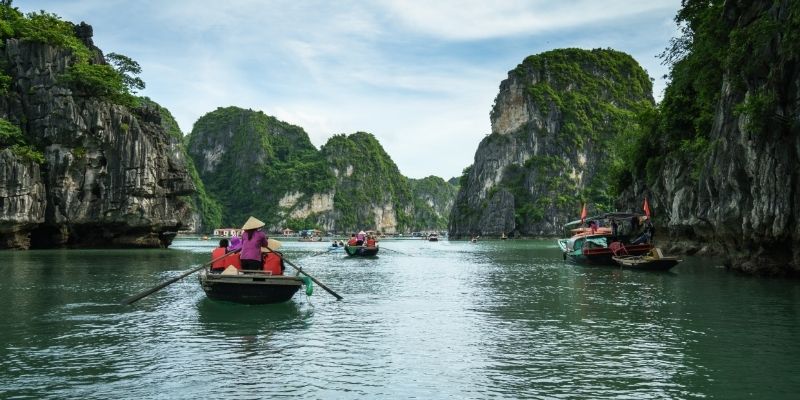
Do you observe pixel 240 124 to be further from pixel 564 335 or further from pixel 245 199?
pixel 564 335

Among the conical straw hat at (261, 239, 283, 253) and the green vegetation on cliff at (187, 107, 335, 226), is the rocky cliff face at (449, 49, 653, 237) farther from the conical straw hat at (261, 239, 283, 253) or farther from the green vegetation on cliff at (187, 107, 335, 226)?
the conical straw hat at (261, 239, 283, 253)

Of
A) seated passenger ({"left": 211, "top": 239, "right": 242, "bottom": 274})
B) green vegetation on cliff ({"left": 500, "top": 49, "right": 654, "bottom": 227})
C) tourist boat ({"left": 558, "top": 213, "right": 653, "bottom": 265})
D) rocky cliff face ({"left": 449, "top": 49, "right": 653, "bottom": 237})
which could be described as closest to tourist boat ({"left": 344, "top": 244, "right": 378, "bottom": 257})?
tourist boat ({"left": 558, "top": 213, "right": 653, "bottom": 265})

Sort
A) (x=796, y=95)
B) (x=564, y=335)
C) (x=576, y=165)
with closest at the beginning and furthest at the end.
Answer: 1. (x=564, y=335)
2. (x=796, y=95)
3. (x=576, y=165)

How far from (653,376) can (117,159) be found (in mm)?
52014

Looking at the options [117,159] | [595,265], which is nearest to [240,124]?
[117,159]

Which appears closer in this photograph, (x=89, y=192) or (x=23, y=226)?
(x=23, y=226)

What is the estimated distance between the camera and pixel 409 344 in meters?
11.7

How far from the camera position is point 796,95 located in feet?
62.5

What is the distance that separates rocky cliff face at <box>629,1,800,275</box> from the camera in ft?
63.8

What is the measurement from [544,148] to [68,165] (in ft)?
353

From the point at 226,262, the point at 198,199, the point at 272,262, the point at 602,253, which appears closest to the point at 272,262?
the point at 272,262

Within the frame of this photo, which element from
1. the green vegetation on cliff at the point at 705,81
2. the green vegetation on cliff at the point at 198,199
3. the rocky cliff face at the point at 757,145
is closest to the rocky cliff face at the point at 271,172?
the green vegetation on cliff at the point at 198,199

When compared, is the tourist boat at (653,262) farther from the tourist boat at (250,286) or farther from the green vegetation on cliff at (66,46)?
the green vegetation on cliff at (66,46)

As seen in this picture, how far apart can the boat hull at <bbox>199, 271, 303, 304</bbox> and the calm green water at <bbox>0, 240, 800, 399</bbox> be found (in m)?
0.38
